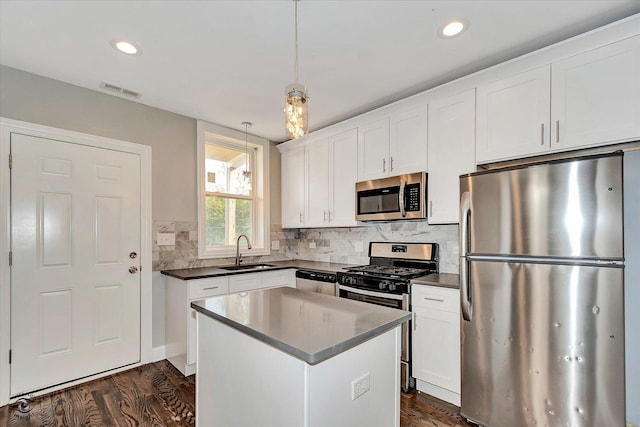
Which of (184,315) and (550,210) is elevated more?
(550,210)

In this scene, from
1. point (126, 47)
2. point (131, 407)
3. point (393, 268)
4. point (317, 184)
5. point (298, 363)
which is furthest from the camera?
point (317, 184)

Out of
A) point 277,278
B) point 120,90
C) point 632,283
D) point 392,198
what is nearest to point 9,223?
point 120,90

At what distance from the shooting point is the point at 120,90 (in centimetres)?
282

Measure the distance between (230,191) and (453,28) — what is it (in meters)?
2.96

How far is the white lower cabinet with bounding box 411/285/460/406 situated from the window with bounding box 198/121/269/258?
7.55 ft

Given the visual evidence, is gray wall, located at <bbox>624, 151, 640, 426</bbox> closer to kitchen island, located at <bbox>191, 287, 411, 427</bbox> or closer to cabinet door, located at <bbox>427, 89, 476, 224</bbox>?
cabinet door, located at <bbox>427, 89, 476, 224</bbox>

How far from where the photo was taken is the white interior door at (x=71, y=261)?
2.48 meters

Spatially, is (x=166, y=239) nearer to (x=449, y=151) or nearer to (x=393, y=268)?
(x=393, y=268)

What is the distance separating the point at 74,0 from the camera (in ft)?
5.67

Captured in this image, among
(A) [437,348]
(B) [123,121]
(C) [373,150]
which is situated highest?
(B) [123,121]

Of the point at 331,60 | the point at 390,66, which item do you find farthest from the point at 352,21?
the point at 390,66

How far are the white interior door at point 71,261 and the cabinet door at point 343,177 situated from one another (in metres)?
2.02

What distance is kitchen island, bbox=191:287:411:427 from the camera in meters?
1.14

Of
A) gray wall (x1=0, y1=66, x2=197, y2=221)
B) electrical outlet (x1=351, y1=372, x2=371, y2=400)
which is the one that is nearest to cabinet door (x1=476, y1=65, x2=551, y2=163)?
electrical outlet (x1=351, y1=372, x2=371, y2=400)
